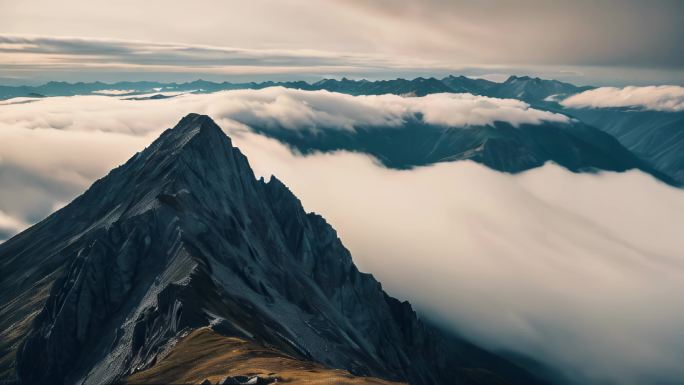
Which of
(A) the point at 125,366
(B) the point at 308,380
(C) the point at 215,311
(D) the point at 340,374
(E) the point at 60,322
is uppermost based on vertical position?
(B) the point at 308,380

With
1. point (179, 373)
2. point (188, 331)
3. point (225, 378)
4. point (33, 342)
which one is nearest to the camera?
point (225, 378)

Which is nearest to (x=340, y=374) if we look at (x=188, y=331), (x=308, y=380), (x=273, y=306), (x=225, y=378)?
(x=308, y=380)

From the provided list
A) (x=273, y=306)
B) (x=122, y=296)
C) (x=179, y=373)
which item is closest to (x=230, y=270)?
(x=273, y=306)

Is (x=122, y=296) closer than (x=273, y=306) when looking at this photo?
Yes

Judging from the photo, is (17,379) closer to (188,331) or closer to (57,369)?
(57,369)

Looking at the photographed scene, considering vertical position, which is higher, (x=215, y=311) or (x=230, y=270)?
(x=215, y=311)

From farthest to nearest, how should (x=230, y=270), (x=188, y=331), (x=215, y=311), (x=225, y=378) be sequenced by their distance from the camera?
(x=230, y=270)
(x=215, y=311)
(x=188, y=331)
(x=225, y=378)

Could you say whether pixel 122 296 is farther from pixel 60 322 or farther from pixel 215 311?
pixel 215 311

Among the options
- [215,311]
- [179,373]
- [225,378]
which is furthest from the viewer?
[215,311]

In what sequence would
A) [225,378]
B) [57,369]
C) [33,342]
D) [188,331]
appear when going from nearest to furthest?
[225,378]
[188,331]
[57,369]
[33,342]
